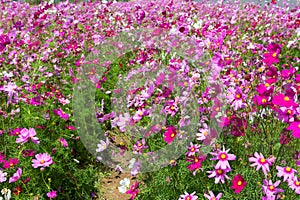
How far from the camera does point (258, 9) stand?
735 centimetres

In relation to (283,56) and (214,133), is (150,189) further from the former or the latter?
(283,56)

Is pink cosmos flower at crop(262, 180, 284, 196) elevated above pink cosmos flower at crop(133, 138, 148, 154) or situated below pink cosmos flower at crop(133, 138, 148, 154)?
above

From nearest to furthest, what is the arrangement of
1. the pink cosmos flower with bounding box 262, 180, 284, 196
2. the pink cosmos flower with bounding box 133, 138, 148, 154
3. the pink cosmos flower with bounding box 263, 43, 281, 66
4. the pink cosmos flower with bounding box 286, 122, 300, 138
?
the pink cosmos flower with bounding box 286, 122, 300, 138
the pink cosmos flower with bounding box 262, 180, 284, 196
the pink cosmos flower with bounding box 263, 43, 281, 66
the pink cosmos flower with bounding box 133, 138, 148, 154

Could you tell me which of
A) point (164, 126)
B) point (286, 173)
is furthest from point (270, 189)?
point (164, 126)

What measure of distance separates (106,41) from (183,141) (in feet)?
8.17

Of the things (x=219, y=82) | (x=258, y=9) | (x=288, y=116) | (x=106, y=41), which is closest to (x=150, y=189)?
(x=219, y=82)

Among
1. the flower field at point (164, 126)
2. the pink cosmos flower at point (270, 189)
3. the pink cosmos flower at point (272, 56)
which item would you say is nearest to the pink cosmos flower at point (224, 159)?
the flower field at point (164, 126)

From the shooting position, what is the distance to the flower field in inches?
79.3

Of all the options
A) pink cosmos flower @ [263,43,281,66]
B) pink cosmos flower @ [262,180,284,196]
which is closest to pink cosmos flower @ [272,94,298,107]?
pink cosmos flower @ [263,43,281,66]

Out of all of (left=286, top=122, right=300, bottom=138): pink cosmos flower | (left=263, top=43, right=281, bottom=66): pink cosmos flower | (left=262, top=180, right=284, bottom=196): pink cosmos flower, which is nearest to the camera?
(left=286, top=122, right=300, bottom=138): pink cosmos flower

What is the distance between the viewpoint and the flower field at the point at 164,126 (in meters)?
2.01

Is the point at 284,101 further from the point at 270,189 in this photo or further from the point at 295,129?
the point at 270,189

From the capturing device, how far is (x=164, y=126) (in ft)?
7.81

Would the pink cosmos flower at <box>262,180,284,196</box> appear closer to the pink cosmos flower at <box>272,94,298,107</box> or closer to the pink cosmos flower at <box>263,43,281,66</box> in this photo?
the pink cosmos flower at <box>272,94,298,107</box>
